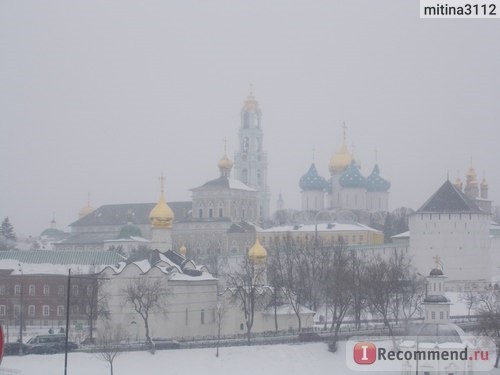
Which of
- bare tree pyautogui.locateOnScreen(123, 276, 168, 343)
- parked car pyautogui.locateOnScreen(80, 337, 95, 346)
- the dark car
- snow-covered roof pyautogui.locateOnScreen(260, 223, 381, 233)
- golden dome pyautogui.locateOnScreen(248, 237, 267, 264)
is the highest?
snow-covered roof pyautogui.locateOnScreen(260, 223, 381, 233)

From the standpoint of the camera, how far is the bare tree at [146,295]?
1459 inches

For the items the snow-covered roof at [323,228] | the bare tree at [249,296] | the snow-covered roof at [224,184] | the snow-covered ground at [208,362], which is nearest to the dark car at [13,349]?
the snow-covered ground at [208,362]

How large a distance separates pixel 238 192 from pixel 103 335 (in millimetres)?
44902

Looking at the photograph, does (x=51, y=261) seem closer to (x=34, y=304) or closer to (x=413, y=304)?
(x=34, y=304)

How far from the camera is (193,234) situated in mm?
78500

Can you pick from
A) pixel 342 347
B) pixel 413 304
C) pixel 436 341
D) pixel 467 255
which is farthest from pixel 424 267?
pixel 436 341

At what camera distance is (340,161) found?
89188 millimetres

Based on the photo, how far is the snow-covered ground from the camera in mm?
31078

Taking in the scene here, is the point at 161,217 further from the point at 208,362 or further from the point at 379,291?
the point at 208,362

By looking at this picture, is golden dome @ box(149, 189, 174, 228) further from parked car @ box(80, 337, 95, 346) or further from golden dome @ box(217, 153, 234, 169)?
golden dome @ box(217, 153, 234, 169)

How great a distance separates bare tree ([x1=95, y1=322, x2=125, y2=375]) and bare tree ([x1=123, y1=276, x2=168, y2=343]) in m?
0.94

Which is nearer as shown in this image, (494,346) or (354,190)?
(494,346)

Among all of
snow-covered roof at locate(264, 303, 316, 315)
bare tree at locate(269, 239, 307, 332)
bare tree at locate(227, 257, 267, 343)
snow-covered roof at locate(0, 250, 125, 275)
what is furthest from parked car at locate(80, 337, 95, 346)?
snow-covered roof at locate(0, 250, 125, 275)

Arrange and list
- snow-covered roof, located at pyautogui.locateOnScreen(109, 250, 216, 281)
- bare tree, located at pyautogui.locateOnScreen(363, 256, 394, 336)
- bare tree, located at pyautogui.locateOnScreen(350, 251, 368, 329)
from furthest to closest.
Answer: bare tree, located at pyautogui.locateOnScreen(350, 251, 368, 329), bare tree, located at pyautogui.locateOnScreen(363, 256, 394, 336), snow-covered roof, located at pyautogui.locateOnScreen(109, 250, 216, 281)
